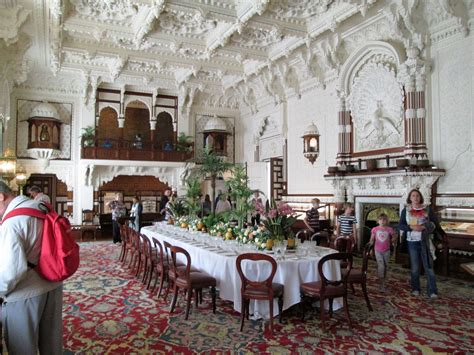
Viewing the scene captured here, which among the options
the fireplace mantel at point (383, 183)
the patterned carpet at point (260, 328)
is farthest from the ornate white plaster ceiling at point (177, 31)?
the patterned carpet at point (260, 328)

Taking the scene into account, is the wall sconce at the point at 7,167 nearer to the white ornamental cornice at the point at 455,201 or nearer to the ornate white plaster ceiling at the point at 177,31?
the ornate white plaster ceiling at the point at 177,31

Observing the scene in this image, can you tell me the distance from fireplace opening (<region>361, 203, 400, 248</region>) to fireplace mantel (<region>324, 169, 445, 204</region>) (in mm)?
317

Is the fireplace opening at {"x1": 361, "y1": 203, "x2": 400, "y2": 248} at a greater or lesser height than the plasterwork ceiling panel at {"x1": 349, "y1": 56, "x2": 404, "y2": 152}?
lesser

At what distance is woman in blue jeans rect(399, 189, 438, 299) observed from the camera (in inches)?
229

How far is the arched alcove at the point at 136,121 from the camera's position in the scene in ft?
50.3

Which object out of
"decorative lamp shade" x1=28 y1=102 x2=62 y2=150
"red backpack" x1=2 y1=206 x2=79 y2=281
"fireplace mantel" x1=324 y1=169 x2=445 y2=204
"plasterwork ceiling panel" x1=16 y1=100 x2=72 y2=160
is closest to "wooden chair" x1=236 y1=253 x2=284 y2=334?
"red backpack" x1=2 y1=206 x2=79 y2=281

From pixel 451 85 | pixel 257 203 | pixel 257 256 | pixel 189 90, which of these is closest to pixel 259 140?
pixel 189 90

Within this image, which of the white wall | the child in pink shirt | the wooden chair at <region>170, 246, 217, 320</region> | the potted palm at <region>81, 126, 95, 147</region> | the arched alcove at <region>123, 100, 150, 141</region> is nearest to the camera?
the wooden chair at <region>170, 246, 217, 320</region>

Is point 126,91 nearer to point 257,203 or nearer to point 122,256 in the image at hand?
point 122,256

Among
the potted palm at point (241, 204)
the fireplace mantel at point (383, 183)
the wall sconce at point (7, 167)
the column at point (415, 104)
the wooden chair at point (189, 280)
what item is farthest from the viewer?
the wall sconce at point (7, 167)

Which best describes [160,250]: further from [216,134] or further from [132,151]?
[216,134]

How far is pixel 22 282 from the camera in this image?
2662 millimetres

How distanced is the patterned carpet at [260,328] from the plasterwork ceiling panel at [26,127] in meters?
8.48

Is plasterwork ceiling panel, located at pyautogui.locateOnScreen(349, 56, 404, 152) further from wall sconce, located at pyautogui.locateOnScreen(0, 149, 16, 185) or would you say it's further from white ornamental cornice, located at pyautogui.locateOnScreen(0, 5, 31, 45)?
wall sconce, located at pyautogui.locateOnScreen(0, 149, 16, 185)
